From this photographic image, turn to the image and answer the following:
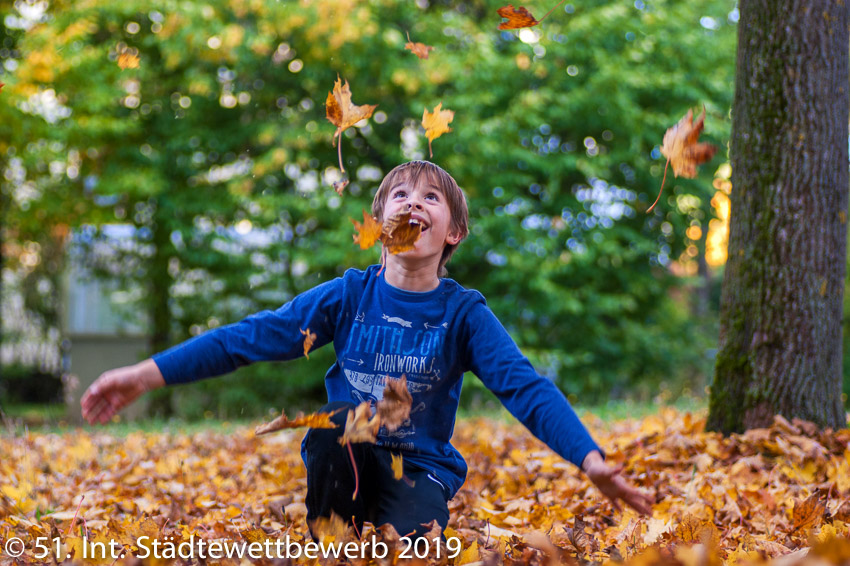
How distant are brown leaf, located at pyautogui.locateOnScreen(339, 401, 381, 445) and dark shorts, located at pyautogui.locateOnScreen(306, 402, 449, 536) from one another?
0.09 meters

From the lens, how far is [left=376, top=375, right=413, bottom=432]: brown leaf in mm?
2074

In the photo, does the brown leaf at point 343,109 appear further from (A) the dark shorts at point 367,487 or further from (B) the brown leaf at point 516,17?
(A) the dark shorts at point 367,487

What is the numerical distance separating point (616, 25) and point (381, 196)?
8853 mm

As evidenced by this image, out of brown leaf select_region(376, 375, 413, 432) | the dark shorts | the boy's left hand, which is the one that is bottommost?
the dark shorts

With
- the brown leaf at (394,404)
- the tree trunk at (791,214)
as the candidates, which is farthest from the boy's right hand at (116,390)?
the tree trunk at (791,214)

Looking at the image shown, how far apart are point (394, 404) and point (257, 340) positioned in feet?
1.58

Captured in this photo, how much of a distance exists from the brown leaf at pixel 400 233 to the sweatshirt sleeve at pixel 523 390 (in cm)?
30

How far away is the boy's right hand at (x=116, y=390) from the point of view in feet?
6.64

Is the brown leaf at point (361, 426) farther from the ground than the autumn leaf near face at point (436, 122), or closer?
closer

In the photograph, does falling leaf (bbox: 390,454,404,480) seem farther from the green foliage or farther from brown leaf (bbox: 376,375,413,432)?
the green foliage

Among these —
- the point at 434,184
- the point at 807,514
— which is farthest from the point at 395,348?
the point at 807,514

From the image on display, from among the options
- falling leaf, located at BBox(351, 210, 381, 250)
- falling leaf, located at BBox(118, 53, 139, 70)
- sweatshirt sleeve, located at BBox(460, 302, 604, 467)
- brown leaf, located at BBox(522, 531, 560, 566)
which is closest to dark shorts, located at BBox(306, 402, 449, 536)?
brown leaf, located at BBox(522, 531, 560, 566)

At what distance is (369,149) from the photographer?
11344 mm

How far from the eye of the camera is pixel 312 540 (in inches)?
91.2
